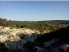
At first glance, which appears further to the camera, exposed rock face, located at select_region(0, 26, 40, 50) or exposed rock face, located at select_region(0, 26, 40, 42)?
exposed rock face, located at select_region(0, 26, 40, 42)

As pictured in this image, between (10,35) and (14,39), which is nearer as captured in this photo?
(14,39)

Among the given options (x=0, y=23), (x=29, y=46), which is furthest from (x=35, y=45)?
(x=0, y=23)

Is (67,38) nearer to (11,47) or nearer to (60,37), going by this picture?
(60,37)

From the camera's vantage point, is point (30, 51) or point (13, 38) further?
point (13, 38)

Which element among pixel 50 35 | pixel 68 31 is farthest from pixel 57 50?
pixel 50 35

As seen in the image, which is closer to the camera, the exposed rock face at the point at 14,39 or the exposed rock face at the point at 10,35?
the exposed rock face at the point at 14,39

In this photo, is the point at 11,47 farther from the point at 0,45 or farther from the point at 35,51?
the point at 35,51

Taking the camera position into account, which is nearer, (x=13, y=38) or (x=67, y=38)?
(x=67, y=38)

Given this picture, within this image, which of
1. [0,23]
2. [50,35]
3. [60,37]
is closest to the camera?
[60,37]

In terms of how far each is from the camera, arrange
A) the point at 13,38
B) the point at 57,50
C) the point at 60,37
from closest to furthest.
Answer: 1. the point at 57,50
2. the point at 60,37
3. the point at 13,38
